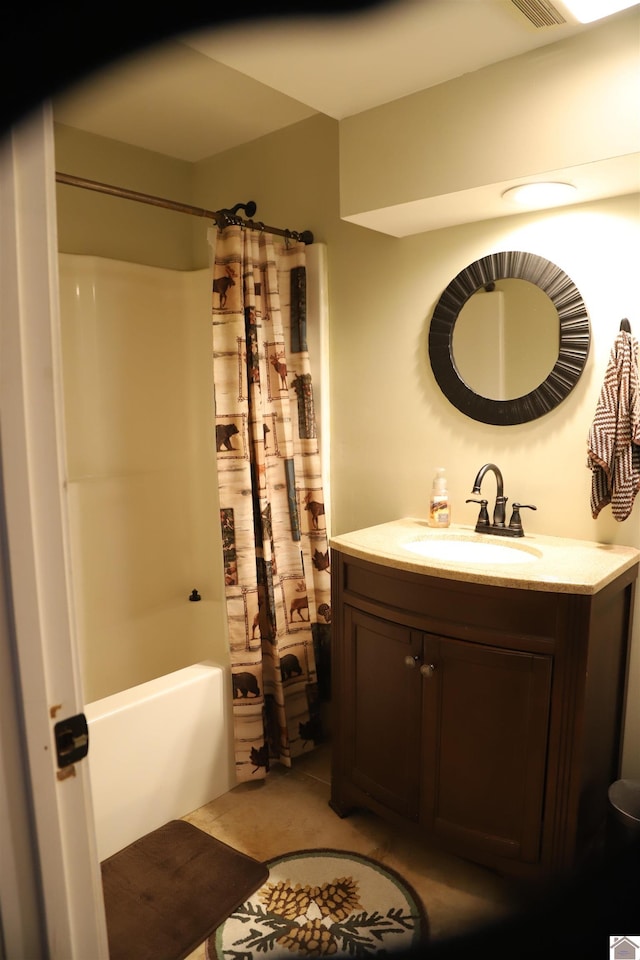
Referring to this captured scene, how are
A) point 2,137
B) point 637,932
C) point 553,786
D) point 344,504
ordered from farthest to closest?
point 344,504 → point 553,786 → point 637,932 → point 2,137

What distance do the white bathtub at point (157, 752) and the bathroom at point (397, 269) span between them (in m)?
0.71

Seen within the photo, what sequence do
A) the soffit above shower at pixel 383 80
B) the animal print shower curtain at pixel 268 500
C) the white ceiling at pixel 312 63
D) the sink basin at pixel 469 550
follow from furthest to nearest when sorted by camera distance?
the animal print shower curtain at pixel 268 500
the sink basin at pixel 469 550
the soffit above shower at pixel 383 80
the white ceiling at pixel 312 63

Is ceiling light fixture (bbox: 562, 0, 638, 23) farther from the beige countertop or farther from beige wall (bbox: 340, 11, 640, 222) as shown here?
the beige countertop

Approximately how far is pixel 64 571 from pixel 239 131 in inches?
100

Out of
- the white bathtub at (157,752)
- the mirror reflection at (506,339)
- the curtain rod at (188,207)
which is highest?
the curtain rod at (188,207)

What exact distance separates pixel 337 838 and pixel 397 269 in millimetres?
2012

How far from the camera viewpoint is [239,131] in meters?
2.78

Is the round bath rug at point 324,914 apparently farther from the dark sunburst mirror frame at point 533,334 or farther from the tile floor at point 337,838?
the dark sunburst mirror frame at point 533,334

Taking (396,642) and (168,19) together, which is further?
(396,642)

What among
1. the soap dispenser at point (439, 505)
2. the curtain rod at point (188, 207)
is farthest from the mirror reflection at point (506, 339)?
the curtain rod at point (188, 207)

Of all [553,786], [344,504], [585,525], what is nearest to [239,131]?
[344,504]

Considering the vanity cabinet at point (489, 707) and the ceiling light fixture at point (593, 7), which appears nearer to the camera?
the ceiling light fixture at point (593, 7)

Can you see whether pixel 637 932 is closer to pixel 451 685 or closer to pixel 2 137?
pixel 451 685

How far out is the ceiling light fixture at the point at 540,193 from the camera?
1.83m
